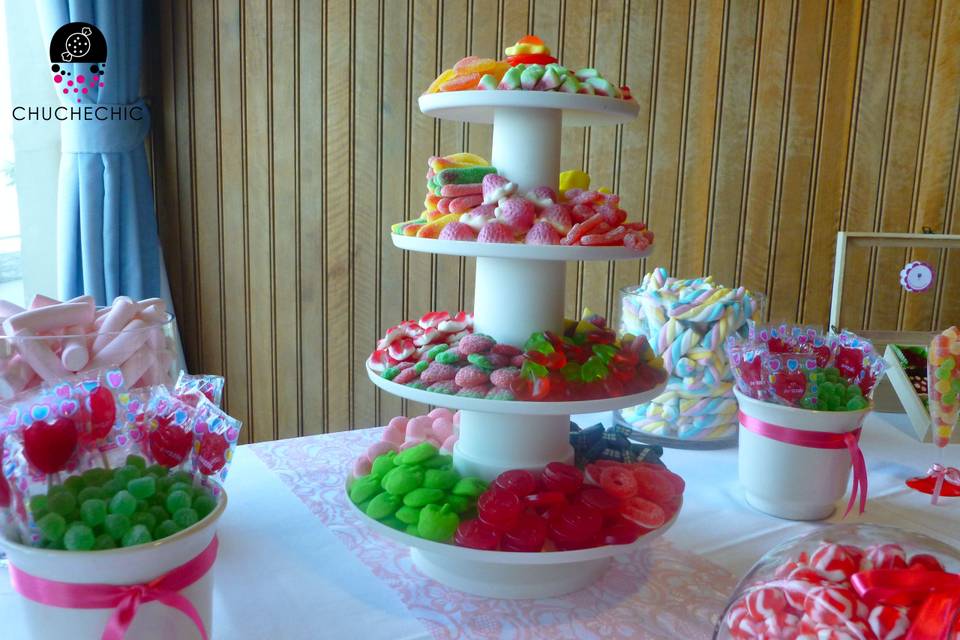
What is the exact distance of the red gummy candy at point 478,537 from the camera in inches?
31.5

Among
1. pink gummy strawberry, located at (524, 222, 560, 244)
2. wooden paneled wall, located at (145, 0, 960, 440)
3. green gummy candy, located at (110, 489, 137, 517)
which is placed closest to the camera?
green gummy candy, located at (110, 489, 137, 517)

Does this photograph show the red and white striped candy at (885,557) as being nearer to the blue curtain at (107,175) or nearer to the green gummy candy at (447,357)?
the green gummy candy at (447,357)

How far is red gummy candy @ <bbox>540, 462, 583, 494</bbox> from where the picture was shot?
853mm

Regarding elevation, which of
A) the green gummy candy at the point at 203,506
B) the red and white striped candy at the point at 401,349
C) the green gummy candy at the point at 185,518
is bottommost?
the green gummy candy at the point at 203,506

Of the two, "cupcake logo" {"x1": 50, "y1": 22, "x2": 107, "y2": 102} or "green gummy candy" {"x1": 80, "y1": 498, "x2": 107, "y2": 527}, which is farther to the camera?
"cupcake logo" {"x1": 50, "y1": 22, "x2": 107, "y2": 102}

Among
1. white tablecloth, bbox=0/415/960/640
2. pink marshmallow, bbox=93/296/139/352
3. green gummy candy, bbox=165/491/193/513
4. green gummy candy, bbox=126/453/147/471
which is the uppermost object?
pink marshmallow, bbox=93/296/139/352

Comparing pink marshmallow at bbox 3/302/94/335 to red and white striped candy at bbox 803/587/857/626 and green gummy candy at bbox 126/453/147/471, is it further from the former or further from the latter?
red and white striped candy at bbox 803/587/857/626

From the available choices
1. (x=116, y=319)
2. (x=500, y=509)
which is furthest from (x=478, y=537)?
(x=116, y=319)

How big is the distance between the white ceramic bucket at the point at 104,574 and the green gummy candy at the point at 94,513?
0.03 metres

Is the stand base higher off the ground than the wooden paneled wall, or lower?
lower

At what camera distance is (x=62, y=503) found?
624 mm

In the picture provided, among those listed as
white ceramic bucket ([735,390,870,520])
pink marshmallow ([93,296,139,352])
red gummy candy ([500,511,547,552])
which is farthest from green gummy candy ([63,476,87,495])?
white ceramic bucket ([735,390,870,520])

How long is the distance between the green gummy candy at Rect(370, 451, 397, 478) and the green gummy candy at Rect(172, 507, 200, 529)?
293 millimetres

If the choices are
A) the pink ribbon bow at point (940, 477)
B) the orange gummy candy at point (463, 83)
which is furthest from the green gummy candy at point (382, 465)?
the pink ribbon bow at point (940, 477)
